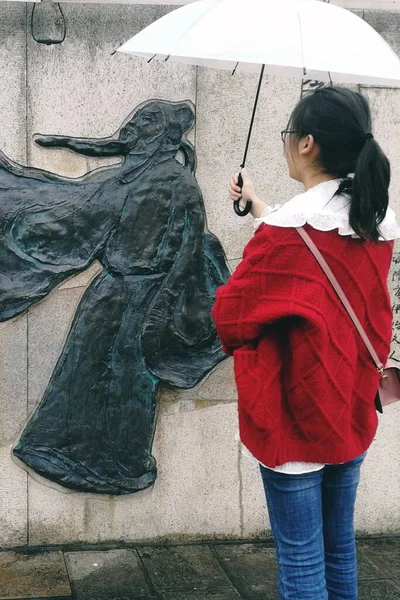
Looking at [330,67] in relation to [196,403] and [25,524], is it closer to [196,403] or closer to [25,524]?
[196,403]

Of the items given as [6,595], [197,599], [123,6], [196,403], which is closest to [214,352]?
[196,403]

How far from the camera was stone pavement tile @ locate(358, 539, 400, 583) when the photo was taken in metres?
3.69

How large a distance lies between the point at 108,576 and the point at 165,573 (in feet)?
0.85

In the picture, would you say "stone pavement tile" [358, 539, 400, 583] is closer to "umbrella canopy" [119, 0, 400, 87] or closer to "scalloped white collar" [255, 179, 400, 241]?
"scalloped white collar" [255, 179, 400, 241]

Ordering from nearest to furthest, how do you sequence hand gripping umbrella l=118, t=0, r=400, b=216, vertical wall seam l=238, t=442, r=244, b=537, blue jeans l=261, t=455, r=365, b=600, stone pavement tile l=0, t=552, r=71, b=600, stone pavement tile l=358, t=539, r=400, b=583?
1. blue jeans l=261, t=455, r=365, b=600
2. hand gripping umbrella l=118, t=0, r=400, b=216
3. stone pavement tile l=0, t=552, r=71, b=600
4. stone pavement tile l=358, t=539, r=400, b=583
5. vertical wall seam l=238, t=442, r=244, b=537

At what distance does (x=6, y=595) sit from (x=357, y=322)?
197cm

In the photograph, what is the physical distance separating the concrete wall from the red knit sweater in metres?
1.51

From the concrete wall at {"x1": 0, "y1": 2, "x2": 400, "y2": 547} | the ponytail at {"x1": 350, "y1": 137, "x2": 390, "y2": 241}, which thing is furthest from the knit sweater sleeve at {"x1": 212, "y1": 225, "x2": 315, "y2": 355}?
the concrete wall at {"x1": 0, "y1": 2, "x2": 400, "y2": 547}

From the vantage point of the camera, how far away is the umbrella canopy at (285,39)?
8.16 feet

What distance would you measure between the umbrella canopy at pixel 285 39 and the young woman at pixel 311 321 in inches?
10.7

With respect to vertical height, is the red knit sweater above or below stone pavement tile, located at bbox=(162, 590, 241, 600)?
above

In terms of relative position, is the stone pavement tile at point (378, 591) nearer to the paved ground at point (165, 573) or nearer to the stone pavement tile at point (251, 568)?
the paved ground at point (165, 573)

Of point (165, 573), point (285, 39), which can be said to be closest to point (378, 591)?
point (165, 573)

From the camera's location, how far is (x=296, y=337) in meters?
2.22
